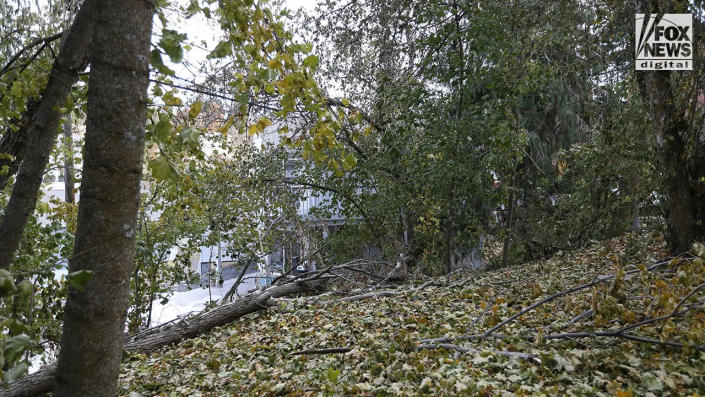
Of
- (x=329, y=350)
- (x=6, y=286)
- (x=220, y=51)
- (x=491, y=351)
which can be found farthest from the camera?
(x=329, y=350)

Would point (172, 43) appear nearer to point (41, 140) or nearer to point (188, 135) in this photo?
point (188, 135)

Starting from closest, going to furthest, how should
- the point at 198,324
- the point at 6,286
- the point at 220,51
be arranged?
the point at 6,286, the point at 220,51, the point at 198,324

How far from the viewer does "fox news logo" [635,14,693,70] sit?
451cm

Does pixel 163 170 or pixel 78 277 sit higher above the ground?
pixel 163 170

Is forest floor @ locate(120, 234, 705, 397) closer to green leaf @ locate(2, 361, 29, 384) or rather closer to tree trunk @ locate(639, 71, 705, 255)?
tree trunk @ locate(639, 71, 705, 255)

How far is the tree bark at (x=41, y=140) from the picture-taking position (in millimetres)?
2033

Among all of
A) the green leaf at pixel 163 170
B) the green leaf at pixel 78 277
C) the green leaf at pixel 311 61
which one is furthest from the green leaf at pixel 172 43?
the green leaf at pixel 78 277

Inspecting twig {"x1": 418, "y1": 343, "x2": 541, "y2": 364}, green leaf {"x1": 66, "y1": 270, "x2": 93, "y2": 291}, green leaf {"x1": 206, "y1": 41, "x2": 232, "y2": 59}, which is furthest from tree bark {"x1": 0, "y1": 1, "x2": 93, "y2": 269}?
twig {"x1": 418, "y1": 343, "x2": 541, "y2": 364}

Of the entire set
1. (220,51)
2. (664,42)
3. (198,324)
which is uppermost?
(664,42)

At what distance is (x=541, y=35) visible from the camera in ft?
19.1

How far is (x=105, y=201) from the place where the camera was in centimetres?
151

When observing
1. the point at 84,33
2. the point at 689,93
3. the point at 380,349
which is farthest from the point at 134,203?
the point at 689,93

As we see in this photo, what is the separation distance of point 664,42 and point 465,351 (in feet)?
12.4

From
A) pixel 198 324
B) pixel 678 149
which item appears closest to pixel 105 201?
pixel 198 324
